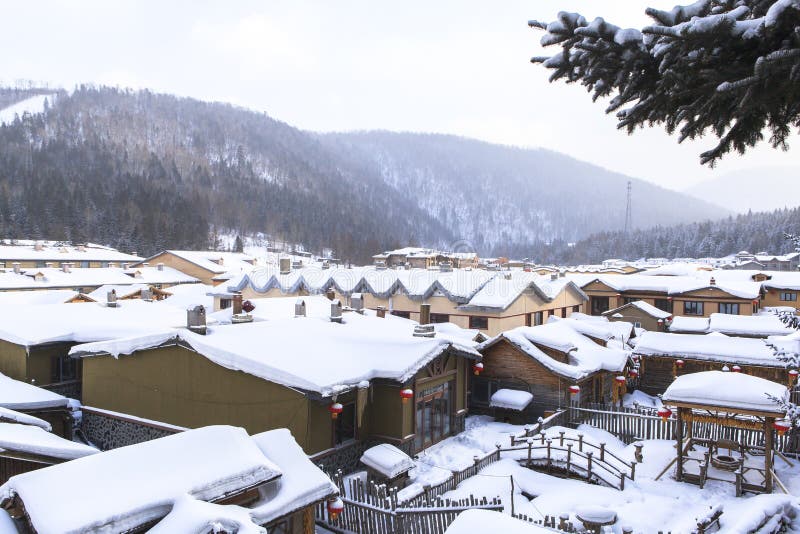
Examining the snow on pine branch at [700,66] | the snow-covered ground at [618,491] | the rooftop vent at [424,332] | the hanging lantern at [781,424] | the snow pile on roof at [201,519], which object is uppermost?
the snow on pine branch at [700,66]

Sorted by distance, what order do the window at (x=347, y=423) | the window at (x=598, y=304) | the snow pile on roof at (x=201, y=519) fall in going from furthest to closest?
the window at (x=598, y=304)
the window at (x=347, y=423)
the snow pile on roof at (x=201, y=519)

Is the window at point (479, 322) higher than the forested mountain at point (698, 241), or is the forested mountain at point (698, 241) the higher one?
the forested mountain at point (698, 241)

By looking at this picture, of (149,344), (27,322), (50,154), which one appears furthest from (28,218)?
(149,344)

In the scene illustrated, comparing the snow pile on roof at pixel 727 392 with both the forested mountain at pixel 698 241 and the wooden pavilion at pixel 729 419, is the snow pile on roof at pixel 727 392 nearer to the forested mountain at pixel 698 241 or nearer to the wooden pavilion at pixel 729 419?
the wooden pavilion at pixel 729 419

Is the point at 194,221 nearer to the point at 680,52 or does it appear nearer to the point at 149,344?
the point at 149,344

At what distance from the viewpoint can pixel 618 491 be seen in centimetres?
1453

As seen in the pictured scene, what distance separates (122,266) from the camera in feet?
264

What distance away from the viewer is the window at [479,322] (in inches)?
1324

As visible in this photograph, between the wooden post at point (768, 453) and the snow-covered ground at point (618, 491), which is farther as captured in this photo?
the wooden post at point (768, 453)

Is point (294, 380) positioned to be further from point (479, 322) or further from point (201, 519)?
point (479, 322)

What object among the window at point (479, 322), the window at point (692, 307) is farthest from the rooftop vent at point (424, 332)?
the window at point (692, 307)

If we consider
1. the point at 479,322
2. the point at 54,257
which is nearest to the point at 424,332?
the point at 479,322

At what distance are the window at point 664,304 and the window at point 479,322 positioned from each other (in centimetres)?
2294

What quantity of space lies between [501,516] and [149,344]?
14176 millimetres
